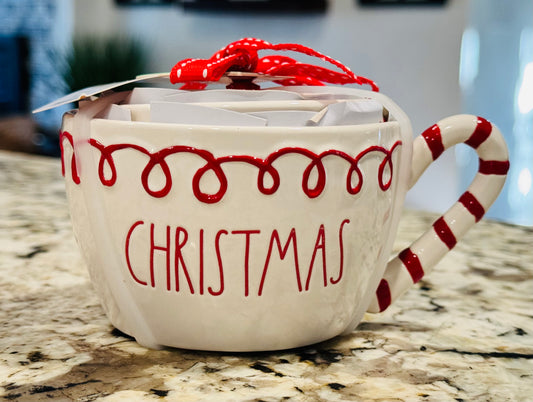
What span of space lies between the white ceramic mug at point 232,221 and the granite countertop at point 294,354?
19 mm

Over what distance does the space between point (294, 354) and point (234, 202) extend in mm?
118

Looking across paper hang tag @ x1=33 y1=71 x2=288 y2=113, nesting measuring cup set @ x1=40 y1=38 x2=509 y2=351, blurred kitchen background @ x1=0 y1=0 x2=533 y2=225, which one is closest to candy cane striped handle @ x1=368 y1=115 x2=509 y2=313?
nesting measuring cup set @ x1=40 y1=38 x2=509 y2=351

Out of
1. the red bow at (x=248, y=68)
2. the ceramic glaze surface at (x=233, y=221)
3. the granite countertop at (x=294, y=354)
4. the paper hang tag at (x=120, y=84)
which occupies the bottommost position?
the granite countertop at (x=294, y=354)

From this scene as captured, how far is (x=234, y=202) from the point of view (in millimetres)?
357

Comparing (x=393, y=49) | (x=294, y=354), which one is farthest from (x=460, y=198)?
(x=393, y=49)

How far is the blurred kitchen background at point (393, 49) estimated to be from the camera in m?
2.60

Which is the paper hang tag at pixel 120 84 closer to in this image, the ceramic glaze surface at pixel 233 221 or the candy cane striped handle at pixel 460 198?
the ceramic glaze surface at pixel 233 221

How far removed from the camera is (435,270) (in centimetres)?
63

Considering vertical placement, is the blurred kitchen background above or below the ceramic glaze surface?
above

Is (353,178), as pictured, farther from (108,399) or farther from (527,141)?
(527,141)

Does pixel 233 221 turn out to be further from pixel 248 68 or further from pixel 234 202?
pixel 248 68

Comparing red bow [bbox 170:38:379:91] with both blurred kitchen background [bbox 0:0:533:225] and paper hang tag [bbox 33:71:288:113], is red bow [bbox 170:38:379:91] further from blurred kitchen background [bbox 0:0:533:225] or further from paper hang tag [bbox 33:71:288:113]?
blurred kitchen background [bbox 0:0:533:225]

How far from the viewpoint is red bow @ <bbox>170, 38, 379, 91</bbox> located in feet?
1.32

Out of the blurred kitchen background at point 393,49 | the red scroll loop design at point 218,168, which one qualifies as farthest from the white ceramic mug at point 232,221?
the blurred kitchen background at point 393,49
